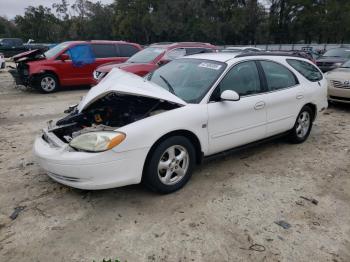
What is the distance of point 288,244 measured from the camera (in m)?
2.92

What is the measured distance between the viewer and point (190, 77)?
14.2 ft

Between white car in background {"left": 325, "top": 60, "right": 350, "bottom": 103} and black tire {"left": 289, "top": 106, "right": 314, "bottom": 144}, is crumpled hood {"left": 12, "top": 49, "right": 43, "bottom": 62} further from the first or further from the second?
white car in background {"left": 325, "top": 60, "right": 350, "bottom": 103}

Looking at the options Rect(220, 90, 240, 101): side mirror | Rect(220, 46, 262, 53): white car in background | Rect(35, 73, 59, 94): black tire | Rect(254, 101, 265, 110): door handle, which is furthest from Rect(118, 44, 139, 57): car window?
Rect(220, 90, 240, 101): side mirror

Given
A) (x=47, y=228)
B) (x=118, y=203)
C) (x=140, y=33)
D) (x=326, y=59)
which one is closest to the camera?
(x=47, y=228)

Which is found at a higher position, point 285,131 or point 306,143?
point 285,131

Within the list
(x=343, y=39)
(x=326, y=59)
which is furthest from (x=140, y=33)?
(x=326, y=59)

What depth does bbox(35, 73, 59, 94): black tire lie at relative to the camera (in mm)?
10430

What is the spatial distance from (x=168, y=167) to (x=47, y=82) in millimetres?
8434

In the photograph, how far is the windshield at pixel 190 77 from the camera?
13.2 ft

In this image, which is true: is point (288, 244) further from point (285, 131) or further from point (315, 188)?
point (285, 131)

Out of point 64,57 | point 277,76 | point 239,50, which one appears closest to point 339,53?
point 239,50

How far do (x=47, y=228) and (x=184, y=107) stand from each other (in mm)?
1934

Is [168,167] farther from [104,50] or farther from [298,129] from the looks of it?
[104,50]

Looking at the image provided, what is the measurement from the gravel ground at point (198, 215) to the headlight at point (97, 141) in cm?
70
